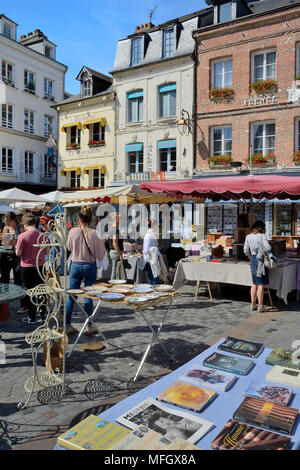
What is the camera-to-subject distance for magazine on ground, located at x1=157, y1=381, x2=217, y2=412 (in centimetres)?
185

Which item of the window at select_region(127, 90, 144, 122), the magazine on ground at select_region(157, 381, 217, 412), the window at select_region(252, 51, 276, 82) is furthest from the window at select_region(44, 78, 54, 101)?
the magazine on ground at select_region(157, 381, 217, 412)

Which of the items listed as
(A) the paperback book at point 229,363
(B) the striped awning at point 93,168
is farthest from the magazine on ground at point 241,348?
(B) the striped awning at point 93,168

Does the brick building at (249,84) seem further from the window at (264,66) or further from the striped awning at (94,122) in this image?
the striped awning at (94,122)

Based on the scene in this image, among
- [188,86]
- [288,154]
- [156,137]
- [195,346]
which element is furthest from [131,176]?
[195,346]

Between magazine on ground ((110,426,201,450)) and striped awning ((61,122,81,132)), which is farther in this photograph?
striped awning ((61,122,81,132))

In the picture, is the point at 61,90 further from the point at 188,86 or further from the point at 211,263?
the point at 211,263

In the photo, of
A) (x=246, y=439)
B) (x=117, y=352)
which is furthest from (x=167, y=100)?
(x=246, y=439)

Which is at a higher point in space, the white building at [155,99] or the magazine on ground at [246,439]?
the white building at [155,99]

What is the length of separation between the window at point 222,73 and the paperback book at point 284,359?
16.7 metres

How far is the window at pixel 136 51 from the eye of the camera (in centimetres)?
1992

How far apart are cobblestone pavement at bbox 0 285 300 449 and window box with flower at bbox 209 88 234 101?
11865mm

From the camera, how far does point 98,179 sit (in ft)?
71.2

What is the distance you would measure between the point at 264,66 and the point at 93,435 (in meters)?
17.5

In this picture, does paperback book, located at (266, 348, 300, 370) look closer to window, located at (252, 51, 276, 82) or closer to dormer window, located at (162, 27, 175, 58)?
window, located at (252, 51, 276, 82)
